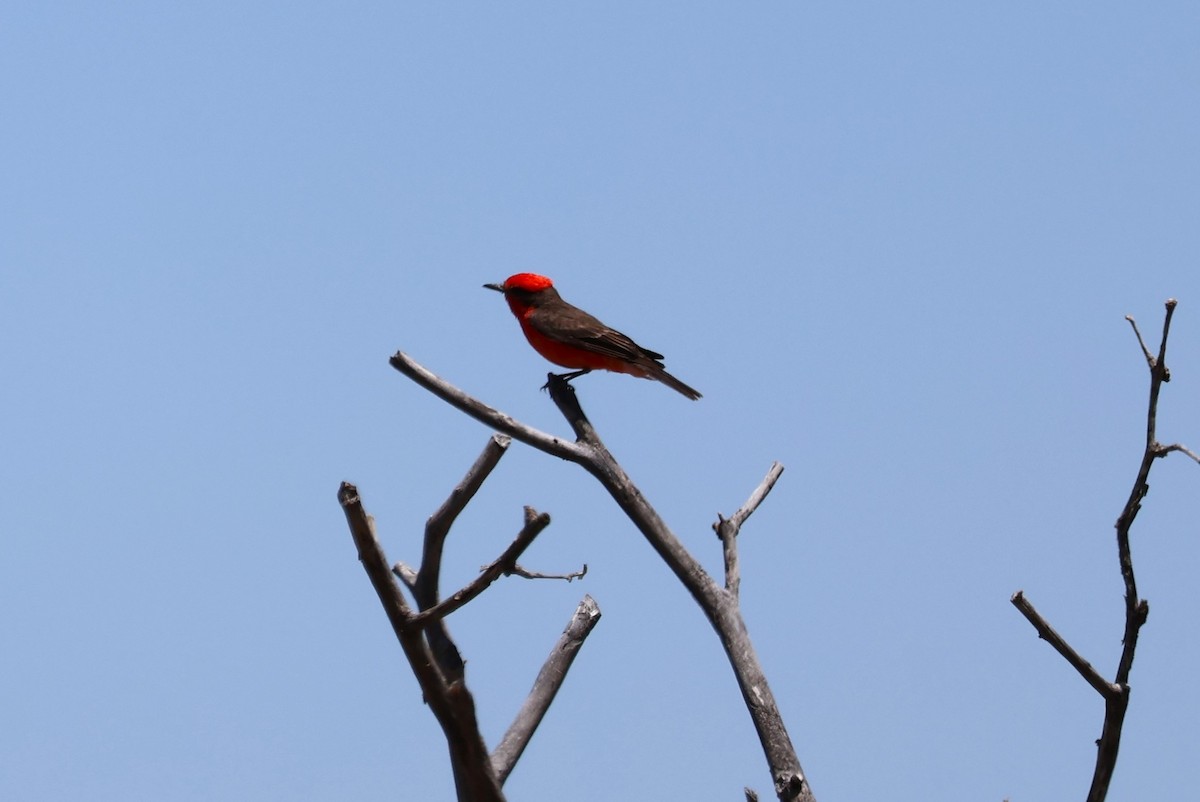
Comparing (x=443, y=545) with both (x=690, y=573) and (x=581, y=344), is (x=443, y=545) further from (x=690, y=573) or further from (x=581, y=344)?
(x=581, y=344)

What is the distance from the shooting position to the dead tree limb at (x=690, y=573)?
6098 millimetres

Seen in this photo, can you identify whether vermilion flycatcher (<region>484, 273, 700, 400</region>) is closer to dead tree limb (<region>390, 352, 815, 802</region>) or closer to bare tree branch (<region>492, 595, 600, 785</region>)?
dead tree limb (<region>390, 352, 815, 802</region>)

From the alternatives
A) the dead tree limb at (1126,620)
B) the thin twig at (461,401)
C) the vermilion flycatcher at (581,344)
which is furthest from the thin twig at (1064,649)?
the vermilion flycatcher at (581,344)

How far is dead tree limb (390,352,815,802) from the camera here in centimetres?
610

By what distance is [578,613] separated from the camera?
274 inches

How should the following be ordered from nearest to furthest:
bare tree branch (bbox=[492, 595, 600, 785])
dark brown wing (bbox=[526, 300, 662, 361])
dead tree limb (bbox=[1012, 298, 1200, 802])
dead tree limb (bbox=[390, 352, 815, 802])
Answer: dead tree limb (bbox=[1012, 298, 1200, 802])
dead tree limb (bbox=[390, 352, 815, 802])
bare tree branch (bbox=[492, 595, 600, 785])
dark brown wing (bbox=[526, 300, 662, 361])

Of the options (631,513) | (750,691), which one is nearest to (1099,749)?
(750,691)

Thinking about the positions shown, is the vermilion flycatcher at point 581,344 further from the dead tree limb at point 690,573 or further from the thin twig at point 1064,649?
the thin twig at point 1064,649

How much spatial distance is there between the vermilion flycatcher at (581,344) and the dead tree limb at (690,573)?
3.77 ft

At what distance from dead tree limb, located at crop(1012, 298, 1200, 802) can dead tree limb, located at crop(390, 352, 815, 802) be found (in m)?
1.32

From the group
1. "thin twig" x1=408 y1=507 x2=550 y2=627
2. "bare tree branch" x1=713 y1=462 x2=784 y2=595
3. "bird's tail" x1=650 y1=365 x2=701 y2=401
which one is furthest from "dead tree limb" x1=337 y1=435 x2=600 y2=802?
"bird's tail" x1=650 y1=365 x2=701 y2=401

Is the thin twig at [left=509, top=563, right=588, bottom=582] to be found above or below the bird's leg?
below

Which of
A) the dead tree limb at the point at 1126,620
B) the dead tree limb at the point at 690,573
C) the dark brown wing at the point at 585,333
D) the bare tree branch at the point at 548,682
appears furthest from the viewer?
the dark brown wing at the point at 585,333

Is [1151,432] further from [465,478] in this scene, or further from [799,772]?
[465,478]
